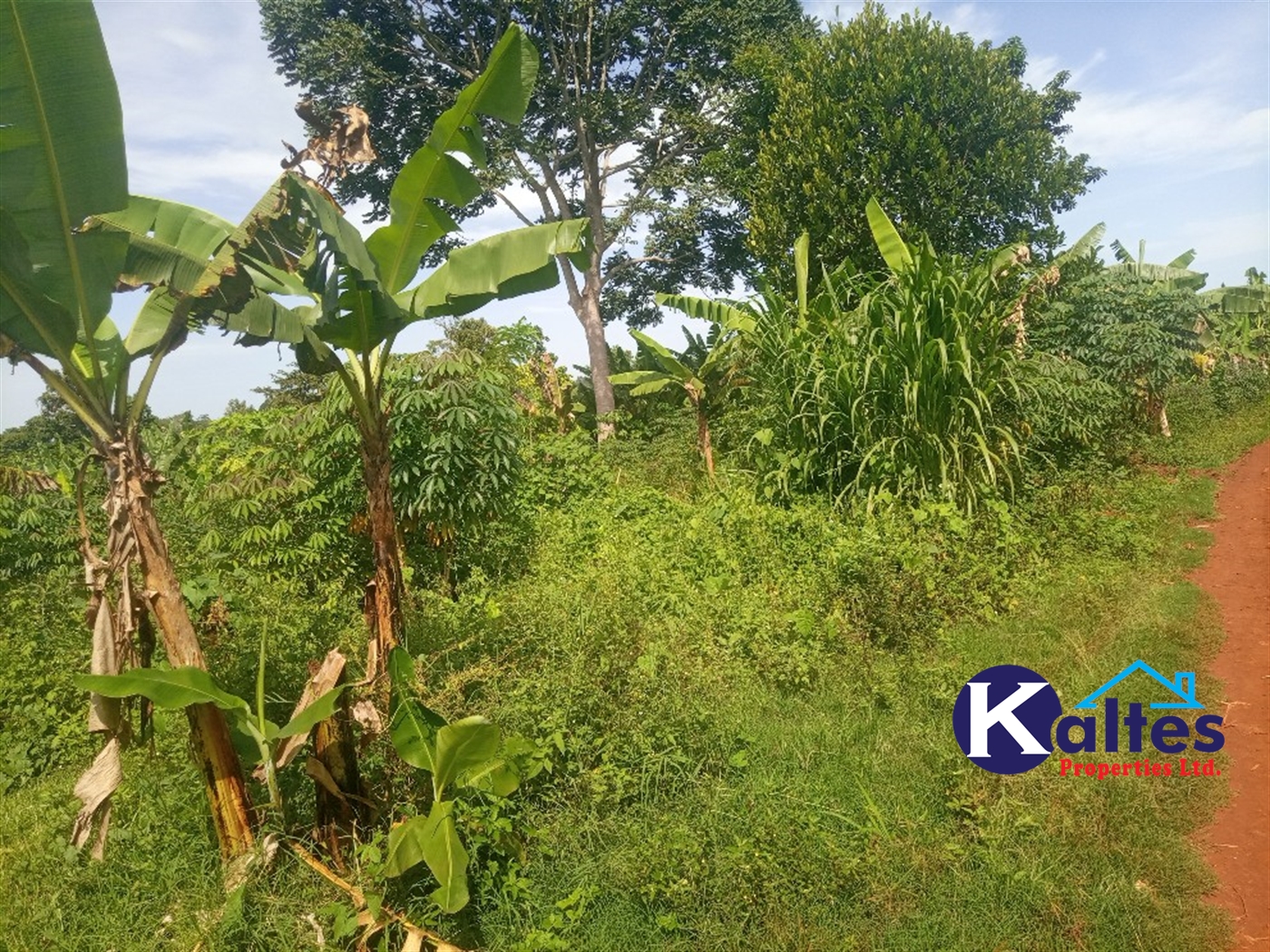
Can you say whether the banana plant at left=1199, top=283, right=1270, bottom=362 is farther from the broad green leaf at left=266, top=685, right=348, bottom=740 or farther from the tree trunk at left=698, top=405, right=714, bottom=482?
the broad green leaf at left=266, top=685, right=348, bottom=740

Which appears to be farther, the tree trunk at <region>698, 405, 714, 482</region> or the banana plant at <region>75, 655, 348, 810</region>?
the tree trunk at <region>698, 405, 714, 482</region>

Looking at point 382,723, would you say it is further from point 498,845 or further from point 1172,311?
point 1172,311

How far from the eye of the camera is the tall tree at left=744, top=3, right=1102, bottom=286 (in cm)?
1170

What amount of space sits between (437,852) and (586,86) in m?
14.2

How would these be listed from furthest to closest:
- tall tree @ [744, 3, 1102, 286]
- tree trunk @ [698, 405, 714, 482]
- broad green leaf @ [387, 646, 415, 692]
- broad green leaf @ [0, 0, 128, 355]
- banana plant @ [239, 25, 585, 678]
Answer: tall tree @ [744, 3, 1102, 286], tree trunk @ [698, 405, 714, 482], banana plant @ [239, 25, 585, 678], broad green leaf @ [387, 646, 415, 692], broad green leaf @ [0, 0, 128, 355]

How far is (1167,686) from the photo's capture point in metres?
4.49

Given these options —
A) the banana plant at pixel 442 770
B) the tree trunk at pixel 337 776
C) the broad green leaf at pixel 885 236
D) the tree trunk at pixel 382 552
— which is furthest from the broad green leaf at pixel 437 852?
the broad green leaf at pixel 885 236

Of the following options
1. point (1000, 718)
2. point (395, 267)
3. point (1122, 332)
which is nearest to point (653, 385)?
point (1122, 332)

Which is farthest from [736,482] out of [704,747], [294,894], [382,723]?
[294,894]

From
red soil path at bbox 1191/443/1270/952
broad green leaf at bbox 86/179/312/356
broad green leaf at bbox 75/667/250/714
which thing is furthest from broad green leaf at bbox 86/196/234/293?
red soil path at bbox 1191/443/1270/952

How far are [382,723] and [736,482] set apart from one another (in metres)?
5.30

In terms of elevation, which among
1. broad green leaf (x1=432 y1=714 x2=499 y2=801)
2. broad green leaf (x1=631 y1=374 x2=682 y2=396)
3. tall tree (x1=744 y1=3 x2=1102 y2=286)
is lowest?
broad green leaf (x1=432 y1=714 x2=499 y2=801)

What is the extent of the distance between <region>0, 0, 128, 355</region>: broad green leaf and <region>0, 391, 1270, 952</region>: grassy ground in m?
2.10

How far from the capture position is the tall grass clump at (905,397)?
6.99 meters
